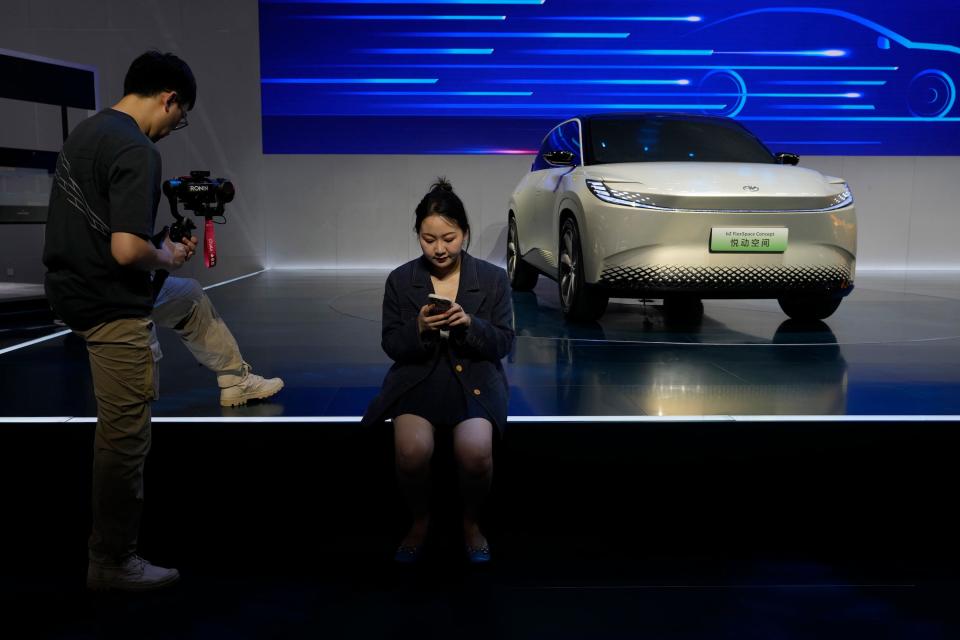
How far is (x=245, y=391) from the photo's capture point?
3.19 m

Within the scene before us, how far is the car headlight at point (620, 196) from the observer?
4.61 meters

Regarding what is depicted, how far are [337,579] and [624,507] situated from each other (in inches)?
37.2

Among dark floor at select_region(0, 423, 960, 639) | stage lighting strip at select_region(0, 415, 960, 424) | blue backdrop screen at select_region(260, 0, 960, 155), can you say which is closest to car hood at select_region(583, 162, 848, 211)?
stage lighting strip at select_region(0, 415, 960, 424)

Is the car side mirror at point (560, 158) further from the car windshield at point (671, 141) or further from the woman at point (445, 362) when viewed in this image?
the woman at point (445, 362)

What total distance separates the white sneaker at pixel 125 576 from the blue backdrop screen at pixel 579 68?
8159mm

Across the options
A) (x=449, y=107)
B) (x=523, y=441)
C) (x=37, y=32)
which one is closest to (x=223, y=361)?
(x=523, y=441)

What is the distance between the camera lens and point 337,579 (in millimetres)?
2266

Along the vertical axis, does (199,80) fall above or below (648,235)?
above

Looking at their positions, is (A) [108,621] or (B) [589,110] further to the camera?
(B) [589,110]

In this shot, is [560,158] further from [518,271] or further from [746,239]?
[518,271]

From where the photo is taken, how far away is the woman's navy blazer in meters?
2.53

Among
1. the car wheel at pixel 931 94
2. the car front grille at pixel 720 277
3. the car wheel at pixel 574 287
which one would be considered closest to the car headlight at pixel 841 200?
the car front grille at pixel 720 277

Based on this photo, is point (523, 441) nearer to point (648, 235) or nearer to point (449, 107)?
point (648, 235)

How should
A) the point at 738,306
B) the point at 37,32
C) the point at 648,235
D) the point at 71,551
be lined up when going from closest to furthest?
the point at 71,551 < the point at 648,235 < the point at 738,306 < the point at 37,32
